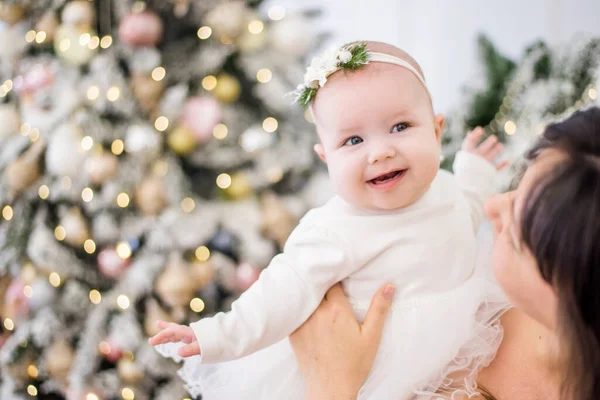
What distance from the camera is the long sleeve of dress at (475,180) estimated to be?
4.19 feet

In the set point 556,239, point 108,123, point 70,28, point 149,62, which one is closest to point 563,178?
point 556,239

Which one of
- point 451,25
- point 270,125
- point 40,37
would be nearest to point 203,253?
point 270,125

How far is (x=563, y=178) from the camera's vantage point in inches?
29.9

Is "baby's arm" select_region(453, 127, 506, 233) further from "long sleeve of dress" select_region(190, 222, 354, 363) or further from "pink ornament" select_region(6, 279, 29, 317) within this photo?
"pink ornament" select_region(6, 279, 29, 317)

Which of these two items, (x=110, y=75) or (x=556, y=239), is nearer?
(x=556, y=239)

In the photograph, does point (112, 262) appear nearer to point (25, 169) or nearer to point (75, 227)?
point (75, 227)

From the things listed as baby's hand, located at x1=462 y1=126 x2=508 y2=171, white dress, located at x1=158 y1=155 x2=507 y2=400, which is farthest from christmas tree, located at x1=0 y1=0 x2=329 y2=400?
white dress, located at x1=158 y1=155 x2=507 y2=400

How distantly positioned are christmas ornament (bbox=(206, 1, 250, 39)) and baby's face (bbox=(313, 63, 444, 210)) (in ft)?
2.97

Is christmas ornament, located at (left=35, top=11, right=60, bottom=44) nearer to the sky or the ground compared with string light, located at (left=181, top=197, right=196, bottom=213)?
nearer to the sky

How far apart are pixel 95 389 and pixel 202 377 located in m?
1.10

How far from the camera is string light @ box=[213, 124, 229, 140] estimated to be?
1943mm

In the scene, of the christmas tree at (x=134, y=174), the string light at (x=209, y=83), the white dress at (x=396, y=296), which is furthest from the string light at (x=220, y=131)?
the white dress at (x=396, y=296)

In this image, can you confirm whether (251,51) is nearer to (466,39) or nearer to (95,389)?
(466,39)

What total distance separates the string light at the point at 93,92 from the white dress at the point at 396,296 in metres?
1.27
